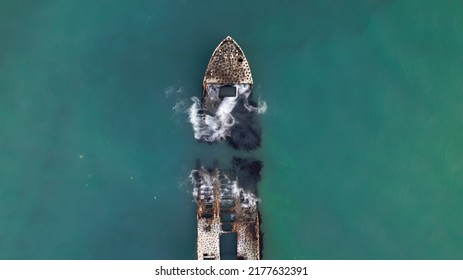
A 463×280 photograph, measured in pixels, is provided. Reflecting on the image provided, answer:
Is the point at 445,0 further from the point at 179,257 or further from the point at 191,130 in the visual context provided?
the point at 179,257

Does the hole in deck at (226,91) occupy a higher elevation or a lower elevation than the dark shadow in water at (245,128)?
higher

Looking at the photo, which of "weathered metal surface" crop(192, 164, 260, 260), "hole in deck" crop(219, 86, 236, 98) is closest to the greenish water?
"weathered metal surface" crop(192, 164, 260, 260)

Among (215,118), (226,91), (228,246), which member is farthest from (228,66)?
(228,246)

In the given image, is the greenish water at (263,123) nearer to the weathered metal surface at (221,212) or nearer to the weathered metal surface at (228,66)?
the weathered metal surface at (221,212)

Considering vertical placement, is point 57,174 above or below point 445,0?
below

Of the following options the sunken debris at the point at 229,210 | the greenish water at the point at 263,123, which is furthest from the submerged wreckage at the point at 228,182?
the greenish water at the point at 263,123

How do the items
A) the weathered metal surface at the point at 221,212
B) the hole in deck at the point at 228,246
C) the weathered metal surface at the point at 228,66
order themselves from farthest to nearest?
the hole in deck at the point at 228,246, the weathered metal surface at the point at 221,212, the weathered metal surface at the point at 228,66

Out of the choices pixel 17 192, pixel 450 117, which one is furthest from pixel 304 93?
pixel 17 192

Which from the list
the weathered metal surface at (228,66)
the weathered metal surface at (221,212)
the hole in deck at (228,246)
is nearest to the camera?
the weathered metal surface at (228,66)

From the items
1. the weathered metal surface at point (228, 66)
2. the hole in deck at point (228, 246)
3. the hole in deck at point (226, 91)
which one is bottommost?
the hole in deck at point (228, 246)
